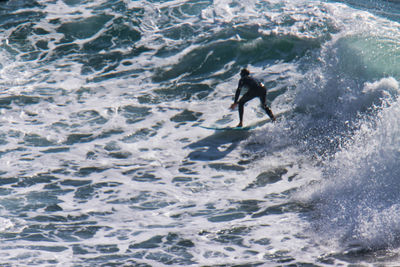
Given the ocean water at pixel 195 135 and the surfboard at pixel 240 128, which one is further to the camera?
the surfboard at pixel 240 128

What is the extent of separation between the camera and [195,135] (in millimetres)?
12805

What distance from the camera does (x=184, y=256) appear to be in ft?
24.9

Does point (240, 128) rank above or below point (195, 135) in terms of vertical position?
above

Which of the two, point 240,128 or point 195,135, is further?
point 195,135

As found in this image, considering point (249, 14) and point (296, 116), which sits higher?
point (249, 14)

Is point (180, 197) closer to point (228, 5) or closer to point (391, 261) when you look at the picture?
point (391, 261)

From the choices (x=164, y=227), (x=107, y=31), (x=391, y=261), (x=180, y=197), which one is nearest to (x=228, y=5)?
(x=107, y=31)

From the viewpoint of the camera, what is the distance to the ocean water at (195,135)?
7.96 meters

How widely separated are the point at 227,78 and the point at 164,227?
7.90 m

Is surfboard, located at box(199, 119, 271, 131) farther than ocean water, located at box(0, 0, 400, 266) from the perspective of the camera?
Yes

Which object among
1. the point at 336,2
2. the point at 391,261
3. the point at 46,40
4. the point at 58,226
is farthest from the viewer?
the point at 336,2

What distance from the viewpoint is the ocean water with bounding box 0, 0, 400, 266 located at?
313 inches

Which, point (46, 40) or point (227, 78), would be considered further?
point (46, 40)

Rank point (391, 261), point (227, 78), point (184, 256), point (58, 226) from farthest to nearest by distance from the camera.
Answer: point (227, 78), point (58, 226), point (184, 256), point (391, 261)
